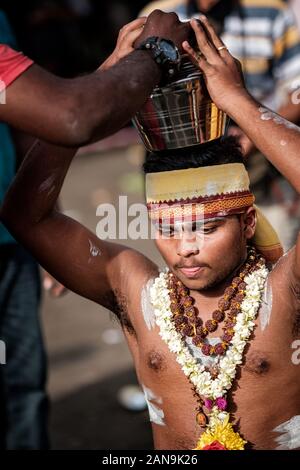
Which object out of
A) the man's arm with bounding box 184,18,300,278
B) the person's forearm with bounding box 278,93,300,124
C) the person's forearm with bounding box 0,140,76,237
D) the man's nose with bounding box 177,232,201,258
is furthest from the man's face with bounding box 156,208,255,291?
the person's forearm with bounding box 278,93,300,124

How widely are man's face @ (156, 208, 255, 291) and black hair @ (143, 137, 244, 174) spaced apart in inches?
8.1

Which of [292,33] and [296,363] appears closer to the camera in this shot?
[296,363]

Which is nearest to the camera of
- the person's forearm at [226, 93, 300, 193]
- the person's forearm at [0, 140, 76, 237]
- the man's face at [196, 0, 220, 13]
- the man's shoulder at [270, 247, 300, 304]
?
the person's forearm at [226, 93, 300, 193]

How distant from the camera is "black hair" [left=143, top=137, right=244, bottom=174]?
301cm

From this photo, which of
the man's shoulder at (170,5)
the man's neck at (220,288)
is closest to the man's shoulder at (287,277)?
the man's neck at (220,288)

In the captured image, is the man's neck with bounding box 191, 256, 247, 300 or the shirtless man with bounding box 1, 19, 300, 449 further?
the man's neck with bounding box 191, 256, 247, 300

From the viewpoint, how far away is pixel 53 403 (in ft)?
18.4

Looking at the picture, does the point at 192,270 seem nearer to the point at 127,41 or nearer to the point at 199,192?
the point at 199,192

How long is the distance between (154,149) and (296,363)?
913mm

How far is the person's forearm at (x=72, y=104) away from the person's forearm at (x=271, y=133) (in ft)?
1.28

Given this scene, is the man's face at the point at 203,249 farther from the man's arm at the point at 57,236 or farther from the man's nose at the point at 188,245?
the man's arm at the point at 57,236

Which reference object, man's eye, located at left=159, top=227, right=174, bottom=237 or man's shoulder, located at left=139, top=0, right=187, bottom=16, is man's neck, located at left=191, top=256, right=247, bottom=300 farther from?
man's shoulder, located at left=139, top=0, right=187, bottom=16
